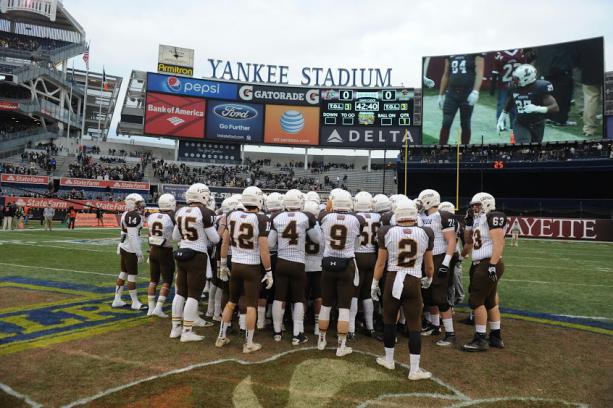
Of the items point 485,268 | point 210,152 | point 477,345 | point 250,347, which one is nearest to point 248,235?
point 250,347

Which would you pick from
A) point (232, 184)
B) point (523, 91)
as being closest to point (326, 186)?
point (232, 184)

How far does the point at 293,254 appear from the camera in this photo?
6266 mm

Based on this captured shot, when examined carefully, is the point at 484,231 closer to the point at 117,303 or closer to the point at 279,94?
the point at 117,303

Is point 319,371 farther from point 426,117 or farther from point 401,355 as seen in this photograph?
point 426,117

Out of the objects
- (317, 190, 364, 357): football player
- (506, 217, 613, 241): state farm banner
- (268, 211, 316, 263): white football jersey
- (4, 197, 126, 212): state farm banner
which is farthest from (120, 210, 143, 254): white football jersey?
(506, 217, 613, 241): state farm banner

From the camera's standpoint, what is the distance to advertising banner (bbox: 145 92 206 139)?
46.4 meters

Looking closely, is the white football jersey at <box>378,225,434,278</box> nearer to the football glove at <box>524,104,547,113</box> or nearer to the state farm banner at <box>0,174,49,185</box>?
the state farm banner at <box>0,174,49,185</box>

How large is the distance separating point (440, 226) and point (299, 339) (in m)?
2.93

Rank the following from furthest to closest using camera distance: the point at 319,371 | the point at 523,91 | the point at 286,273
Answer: the point at 523,91 < the point at 286,273 < the point at 319,371

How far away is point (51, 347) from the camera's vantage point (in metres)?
5.52

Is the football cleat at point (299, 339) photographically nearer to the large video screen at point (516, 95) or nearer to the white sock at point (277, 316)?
the white sock at point (277, 316)

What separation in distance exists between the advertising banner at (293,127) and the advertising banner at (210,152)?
446cm

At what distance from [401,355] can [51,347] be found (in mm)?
4716

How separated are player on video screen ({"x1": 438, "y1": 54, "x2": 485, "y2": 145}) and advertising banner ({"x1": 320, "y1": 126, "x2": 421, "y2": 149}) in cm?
377
